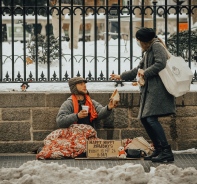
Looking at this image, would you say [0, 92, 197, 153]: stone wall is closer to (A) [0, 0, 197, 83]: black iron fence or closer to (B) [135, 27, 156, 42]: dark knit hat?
(A) [0, 0, 197, 83]: black iron fence

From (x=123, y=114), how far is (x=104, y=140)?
0.83 metres

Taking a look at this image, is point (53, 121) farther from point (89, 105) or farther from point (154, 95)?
point (154, 95)

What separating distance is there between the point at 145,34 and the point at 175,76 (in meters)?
0.67

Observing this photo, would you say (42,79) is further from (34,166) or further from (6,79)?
(34,166)

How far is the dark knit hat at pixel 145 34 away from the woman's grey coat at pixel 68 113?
125cm

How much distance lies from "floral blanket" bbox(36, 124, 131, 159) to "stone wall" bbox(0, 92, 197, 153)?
44 cm

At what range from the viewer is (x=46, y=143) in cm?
1186

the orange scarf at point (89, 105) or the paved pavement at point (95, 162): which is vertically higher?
the orange scarf at point (89, 105)

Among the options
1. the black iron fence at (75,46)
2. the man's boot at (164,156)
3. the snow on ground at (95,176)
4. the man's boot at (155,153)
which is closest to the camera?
the snow on ground at (95,176)

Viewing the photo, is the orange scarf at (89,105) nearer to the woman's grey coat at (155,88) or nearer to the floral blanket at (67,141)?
the floral blanket at (67,141)

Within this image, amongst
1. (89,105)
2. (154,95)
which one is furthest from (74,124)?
(154,95)

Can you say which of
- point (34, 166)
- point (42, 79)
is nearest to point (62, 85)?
point (42, 79)

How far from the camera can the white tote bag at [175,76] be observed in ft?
36.1

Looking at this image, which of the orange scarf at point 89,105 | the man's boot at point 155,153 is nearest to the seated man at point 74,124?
the orange scarf at point 89,105
